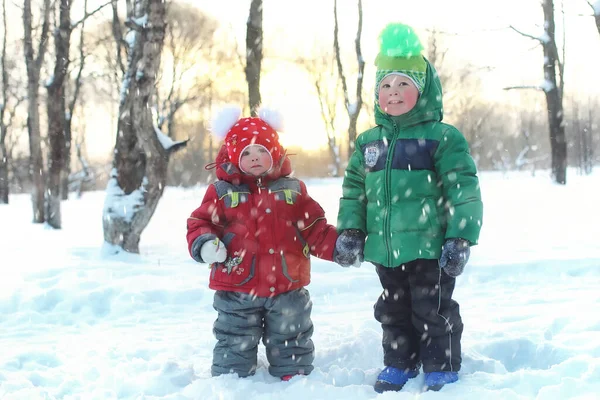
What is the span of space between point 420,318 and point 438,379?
0.30 metres

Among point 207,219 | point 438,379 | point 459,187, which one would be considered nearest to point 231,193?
point 207,219

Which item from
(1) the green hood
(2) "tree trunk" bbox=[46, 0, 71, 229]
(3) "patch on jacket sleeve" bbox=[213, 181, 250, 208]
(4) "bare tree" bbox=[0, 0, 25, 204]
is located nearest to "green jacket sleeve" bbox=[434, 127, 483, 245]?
(1) the green hood

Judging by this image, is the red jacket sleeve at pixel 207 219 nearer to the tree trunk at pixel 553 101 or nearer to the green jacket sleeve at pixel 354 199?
the green jacket sleeve at pixel 354 199

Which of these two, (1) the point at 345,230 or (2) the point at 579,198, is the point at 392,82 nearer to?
(1) the point at 345,230

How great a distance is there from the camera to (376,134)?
113 inches

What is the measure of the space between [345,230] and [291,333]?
2.15 ft

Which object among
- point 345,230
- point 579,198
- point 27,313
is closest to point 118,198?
point 27,313

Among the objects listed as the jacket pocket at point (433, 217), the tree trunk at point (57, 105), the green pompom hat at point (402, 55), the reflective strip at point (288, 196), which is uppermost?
the tree trunk at point (57, 105)

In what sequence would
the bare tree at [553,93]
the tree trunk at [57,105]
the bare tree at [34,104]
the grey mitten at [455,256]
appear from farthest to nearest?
the bare tree at [553,93] < the bare tree at [34,104] < the tree trunk at [57,105] < the grey mitten at [455,256]

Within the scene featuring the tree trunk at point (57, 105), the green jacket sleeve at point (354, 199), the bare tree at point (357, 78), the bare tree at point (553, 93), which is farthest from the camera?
the bare tree at point (357, 78)

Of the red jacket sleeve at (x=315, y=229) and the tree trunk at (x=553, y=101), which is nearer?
the red jacket sleeve at (x=315, y=229)

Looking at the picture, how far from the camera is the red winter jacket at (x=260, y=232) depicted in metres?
2.90

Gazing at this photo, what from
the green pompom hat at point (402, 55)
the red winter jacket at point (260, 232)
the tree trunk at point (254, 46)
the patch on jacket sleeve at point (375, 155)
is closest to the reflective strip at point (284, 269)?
the red winter jacket at point (260, 232)

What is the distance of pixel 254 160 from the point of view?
9.76 ft
